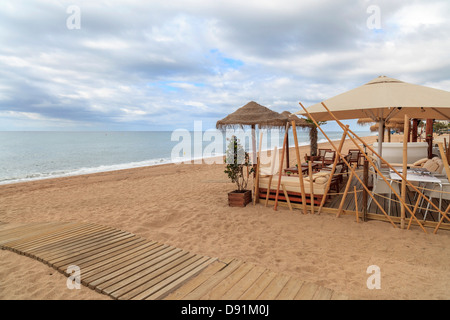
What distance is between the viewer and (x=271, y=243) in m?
3.89

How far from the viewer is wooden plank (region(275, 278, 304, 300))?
7.94 feet

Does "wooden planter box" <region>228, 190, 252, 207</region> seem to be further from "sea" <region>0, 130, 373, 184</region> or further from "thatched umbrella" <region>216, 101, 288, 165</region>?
"thatched umbrella" <region>216, 101, 288, 165</region>

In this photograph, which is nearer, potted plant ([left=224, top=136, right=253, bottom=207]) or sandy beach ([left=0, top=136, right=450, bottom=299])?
sandy beach ([left=0, top=136, right=450, bottom=299])

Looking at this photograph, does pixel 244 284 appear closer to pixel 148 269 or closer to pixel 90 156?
pixel 148 269

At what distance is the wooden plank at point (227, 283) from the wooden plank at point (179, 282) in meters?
0.35

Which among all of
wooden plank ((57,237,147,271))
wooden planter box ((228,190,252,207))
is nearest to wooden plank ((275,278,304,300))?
Answer: wooden plank ((57,237,147,271))

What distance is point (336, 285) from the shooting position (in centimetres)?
272

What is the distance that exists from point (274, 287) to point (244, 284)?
1.03 feet

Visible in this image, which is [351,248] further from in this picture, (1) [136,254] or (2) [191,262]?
(1) [136,254]

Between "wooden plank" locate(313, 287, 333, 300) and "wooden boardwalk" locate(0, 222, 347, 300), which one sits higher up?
"wooden plank" locate(313, 287, 333, 300)

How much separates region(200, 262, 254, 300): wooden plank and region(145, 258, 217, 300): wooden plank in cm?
35

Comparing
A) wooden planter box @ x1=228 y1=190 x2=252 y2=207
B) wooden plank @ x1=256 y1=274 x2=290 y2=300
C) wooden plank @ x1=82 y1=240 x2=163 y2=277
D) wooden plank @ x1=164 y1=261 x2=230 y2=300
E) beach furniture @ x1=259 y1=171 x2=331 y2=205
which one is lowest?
wooden plank @ x1=164 y1=261 x2=230 y2=300

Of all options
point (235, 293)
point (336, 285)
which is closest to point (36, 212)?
point (235, 293)
